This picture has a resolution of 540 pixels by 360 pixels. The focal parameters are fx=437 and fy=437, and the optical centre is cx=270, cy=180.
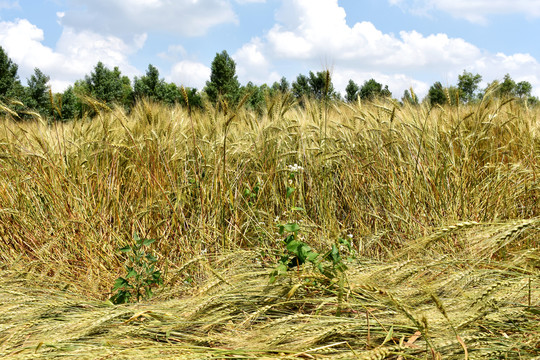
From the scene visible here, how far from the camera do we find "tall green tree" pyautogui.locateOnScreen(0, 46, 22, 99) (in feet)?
56.8

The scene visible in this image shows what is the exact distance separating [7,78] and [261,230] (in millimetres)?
18550

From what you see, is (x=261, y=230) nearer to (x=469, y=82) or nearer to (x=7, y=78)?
(x=7, y=78)

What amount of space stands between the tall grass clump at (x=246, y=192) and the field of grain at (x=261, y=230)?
2 centimetres

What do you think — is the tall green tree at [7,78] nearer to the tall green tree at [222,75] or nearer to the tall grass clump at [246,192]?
the tall green tree at [222,75]

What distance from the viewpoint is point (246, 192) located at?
2.86 m

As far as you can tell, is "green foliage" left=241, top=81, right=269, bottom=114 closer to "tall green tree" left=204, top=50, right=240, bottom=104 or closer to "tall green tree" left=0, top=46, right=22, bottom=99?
"tall green tree" left=204, top=50, right=240, bottom=104

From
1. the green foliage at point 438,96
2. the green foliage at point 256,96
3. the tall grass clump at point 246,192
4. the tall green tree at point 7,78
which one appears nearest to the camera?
the tall grass clump at point 246,192

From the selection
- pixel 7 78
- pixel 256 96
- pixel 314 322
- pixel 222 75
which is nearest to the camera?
pixel 314 322

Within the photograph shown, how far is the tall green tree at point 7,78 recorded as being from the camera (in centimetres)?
1731

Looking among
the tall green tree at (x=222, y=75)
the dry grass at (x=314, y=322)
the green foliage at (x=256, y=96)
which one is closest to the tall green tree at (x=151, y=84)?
the tall green tree at (x=222, y=75)

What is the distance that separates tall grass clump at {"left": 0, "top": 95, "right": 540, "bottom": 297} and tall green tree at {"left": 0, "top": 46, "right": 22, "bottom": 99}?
53.9 feet

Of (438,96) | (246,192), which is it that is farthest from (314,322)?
(438,96)

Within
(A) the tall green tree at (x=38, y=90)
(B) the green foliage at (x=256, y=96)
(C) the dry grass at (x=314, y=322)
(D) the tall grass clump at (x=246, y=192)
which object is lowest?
(C) the dry grass at (x=314, y=322)

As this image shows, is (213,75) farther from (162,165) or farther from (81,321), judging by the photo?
(81,321)
